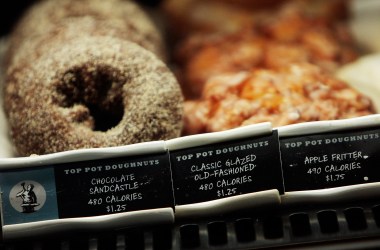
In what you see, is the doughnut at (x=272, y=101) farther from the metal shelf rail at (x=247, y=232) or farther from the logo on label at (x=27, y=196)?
the logo on label at (x=27, y=196)

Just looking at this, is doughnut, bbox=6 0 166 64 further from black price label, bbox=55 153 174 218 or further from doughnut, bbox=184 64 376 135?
black price label, bbox=55 153 174 218

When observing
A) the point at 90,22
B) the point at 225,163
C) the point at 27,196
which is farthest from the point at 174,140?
the point at 90,22

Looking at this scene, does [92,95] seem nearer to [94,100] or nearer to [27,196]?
[94,100]

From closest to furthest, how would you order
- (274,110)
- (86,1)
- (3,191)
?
(3,191) < (274,110) < (86,1)

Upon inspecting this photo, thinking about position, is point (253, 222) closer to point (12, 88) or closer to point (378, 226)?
point (378, 226)

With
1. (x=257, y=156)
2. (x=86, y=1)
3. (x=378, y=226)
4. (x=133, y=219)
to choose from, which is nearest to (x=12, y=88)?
(x=86, y=1)

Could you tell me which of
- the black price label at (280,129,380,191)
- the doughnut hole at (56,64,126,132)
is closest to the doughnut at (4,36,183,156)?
the doughnut hole at (56,64,126,132)
